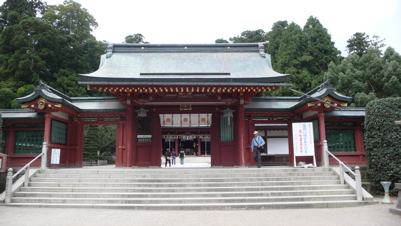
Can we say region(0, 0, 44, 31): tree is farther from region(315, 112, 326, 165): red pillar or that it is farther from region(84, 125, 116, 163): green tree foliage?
region(315, 112, 326, 165): red pillar

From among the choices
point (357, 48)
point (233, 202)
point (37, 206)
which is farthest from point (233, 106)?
point (357, 48)

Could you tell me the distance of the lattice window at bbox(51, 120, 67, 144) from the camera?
12385mm

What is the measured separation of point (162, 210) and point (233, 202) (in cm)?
210

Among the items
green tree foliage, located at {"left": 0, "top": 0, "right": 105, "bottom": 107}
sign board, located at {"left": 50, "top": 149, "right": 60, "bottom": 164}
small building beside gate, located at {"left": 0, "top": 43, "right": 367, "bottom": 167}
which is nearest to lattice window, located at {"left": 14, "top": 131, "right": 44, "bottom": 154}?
small building beside gate, located at {"left": 0, "top": 43, "right": 367, "bottom": 167}

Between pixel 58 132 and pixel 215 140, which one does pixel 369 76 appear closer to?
pixel 215 140

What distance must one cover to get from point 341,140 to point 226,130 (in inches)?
209

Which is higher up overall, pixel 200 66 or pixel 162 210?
pixel 200 66

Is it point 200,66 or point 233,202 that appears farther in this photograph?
point 200,66

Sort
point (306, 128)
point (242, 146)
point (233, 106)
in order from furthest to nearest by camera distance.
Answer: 1. point (233, 106)
2. point (242, 146)
3. point (306, 128)

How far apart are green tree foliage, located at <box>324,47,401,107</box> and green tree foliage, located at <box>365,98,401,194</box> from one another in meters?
12.6

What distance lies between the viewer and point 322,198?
8.69m

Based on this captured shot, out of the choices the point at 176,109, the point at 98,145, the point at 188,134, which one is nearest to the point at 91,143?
the point at 98,145

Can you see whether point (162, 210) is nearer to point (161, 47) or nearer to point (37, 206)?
point (37, 206)

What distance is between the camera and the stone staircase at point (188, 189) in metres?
8.41
